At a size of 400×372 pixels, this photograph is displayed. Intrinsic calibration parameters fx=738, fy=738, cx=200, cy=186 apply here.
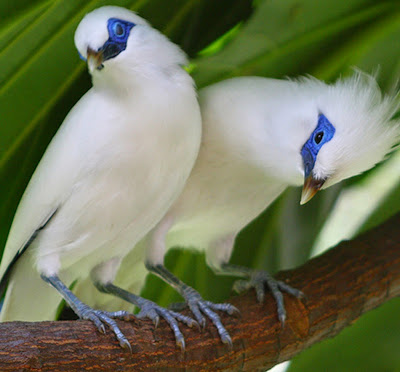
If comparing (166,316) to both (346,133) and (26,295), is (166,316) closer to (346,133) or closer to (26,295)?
(26,295)

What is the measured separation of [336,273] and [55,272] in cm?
69

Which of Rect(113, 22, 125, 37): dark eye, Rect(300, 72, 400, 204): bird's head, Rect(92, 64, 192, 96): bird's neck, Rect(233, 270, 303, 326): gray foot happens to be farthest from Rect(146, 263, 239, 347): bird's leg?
Rect(113, 22, 125, 37): dark eye

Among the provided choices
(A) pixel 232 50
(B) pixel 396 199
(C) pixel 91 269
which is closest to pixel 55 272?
(C) pixel 91 269

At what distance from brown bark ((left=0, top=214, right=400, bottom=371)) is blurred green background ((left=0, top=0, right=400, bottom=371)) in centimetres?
28

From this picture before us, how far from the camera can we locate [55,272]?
1626 millimetres

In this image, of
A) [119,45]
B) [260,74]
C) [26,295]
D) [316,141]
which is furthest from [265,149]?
[26,295]

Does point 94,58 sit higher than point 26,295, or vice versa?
point 94,58

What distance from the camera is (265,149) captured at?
5.50 feet

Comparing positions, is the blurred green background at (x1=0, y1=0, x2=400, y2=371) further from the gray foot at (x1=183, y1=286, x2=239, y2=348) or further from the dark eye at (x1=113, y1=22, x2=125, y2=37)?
the gray foot at (x1=183, y1=286, x2=239, y2=348)

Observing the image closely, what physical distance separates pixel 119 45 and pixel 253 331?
2.27 feet

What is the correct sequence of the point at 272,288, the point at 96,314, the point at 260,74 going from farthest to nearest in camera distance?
the point at 260,74
the point at 272,288
the point at 96,314

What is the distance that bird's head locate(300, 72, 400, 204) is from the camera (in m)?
1.52

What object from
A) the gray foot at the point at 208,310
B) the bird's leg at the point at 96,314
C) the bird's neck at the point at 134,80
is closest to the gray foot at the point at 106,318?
the bird's leg at the point at 96,314

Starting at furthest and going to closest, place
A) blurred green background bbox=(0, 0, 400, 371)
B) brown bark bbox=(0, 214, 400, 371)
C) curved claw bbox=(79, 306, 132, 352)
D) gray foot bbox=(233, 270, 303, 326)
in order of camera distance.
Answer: gray foot bbox=(233, 270, 303, 326) < blurred green background bbox=(0, 0, 400, 371) < curved claw bbox=(79, 306, 132, 352) < brown bark bbox=(0, 214, 400, 371)
